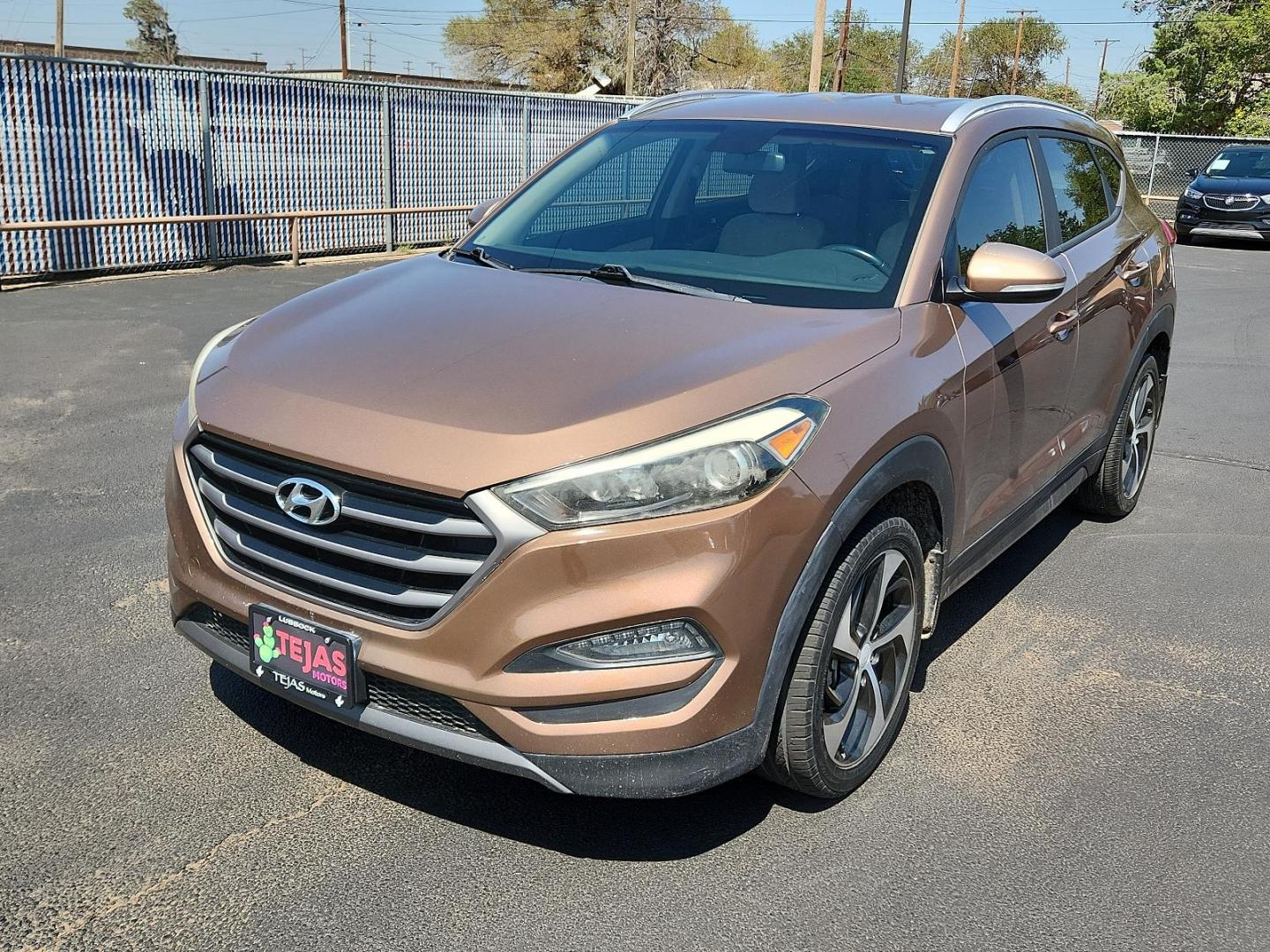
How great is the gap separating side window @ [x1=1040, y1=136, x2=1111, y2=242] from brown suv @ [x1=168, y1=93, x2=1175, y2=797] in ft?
1.67

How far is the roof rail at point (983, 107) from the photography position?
3832 mm

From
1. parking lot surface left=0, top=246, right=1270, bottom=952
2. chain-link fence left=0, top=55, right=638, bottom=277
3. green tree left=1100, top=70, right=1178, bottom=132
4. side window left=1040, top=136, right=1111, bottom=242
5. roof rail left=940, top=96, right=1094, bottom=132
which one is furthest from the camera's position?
green tree left=1100, top=70, right=1178, bottom=132

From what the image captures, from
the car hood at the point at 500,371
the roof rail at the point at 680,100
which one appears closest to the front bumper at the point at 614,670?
the car hood at the point at 500,371

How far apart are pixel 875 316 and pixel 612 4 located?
53832 millimetres

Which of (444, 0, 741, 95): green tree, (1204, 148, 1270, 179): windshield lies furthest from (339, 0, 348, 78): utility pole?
(1204, 148, 1270, 179): windshield

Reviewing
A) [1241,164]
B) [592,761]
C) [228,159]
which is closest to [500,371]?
[592,761]

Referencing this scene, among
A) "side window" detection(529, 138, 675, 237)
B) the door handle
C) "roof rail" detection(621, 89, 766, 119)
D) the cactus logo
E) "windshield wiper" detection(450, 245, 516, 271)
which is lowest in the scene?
the cactus logo

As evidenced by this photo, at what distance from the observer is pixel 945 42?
7750 centimetres

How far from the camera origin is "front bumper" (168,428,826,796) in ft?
8.12

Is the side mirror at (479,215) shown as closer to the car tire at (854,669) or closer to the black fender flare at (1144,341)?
the car tire at (854,669)

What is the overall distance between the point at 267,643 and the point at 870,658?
1.54 metres

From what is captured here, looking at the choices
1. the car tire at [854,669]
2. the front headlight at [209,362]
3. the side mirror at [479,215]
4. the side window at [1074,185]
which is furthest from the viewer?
the side window at [1074,185]

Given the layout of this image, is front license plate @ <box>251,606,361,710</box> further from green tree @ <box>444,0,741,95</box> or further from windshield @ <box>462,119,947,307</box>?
green tree @ <box>444,0,741,95</box>

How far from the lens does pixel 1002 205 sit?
3963 mm
